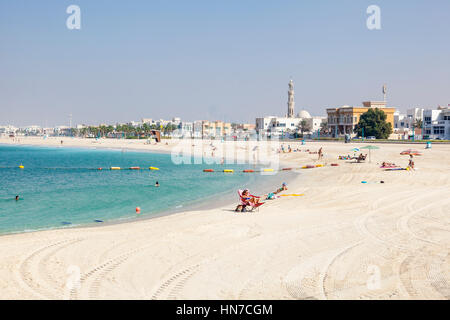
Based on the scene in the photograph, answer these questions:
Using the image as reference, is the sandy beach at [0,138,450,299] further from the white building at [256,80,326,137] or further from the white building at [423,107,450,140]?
the white building at [256,80,326,137]

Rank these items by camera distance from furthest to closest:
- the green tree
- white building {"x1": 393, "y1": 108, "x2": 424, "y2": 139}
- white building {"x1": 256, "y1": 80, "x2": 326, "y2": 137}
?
white building {"x1": 256, "y1": 80, "x2": 326, "y2": 137}
white building {"x1": 393, "y1": 108, "x2": 424, "y2": 139}
the green tree

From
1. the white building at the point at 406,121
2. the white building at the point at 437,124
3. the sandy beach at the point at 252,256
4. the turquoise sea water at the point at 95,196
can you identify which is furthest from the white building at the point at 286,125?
the sandy beach at the point at 252,256

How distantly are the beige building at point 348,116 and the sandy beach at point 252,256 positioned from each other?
80815 mm

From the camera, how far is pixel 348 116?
9794 centimetres

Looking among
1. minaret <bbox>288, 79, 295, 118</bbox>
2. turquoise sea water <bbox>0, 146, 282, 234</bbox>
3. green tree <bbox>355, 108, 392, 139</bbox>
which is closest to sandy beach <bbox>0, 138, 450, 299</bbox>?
turquoise sea water <bbox>0, 146, 282, 234</bbox>

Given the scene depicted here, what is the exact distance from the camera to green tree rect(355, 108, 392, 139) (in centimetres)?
8631

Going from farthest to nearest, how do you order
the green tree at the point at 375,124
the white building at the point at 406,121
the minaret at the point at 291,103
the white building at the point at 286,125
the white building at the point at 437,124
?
the minaret at the point at 291,103
the white building at the point at 286,125
the white building at the point at 406,121
the green tree at the point at 375,124
the white building at the point at 437,124

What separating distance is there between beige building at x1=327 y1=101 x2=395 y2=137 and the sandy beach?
3182 inches

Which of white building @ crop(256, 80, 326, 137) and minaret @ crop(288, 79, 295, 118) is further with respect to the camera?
minaret @ crop(288, 79, 295, 118)

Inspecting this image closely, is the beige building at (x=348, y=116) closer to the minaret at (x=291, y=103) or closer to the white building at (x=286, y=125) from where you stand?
the white building at (x=286, y=125)

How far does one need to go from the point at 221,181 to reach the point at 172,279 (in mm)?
24790

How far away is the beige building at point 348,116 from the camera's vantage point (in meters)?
95.6

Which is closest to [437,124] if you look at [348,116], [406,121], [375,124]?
[375,124]

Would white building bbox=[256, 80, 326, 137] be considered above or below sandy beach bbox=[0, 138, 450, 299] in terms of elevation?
above
